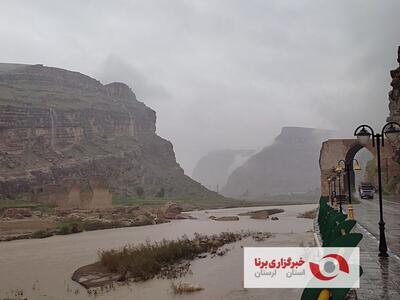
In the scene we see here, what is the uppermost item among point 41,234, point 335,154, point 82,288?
point 335,154

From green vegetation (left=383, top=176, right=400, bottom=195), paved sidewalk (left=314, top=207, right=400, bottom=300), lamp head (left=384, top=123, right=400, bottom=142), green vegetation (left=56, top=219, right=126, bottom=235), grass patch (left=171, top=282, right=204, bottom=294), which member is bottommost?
green vegetation (left=56, top=219, right=126, bottom=235)

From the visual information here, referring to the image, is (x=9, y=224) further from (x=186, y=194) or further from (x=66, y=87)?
(x=66, y=87)

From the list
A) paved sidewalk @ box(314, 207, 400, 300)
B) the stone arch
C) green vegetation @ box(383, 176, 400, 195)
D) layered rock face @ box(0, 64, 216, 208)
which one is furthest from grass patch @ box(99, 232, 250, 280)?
layered rock face @ box(0, 64, 216, 208)

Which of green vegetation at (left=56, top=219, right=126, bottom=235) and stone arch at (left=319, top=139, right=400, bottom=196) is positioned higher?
stone arch at (left=319, top=139, right=400, bottom=196)

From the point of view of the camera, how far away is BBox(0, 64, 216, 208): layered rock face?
3288 inches

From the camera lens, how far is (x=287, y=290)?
12.5 meters

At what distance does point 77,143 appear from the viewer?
117188 mm

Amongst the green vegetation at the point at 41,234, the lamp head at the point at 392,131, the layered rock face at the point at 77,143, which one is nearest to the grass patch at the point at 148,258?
the lamp head at the point at 392,131

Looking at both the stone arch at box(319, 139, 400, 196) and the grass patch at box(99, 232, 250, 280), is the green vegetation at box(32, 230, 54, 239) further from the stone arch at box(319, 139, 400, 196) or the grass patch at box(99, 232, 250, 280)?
the stone arch at box(319, 139, 400, 196)

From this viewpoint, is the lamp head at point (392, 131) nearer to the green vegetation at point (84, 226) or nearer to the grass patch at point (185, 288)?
the grass patch at point (185, 288)

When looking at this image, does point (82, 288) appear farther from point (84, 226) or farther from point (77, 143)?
point (77, 143)

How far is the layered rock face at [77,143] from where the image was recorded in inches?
3288

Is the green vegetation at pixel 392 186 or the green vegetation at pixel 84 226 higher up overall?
the green vegetation at pixel 392 186

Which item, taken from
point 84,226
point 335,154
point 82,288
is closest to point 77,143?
point 84,226
